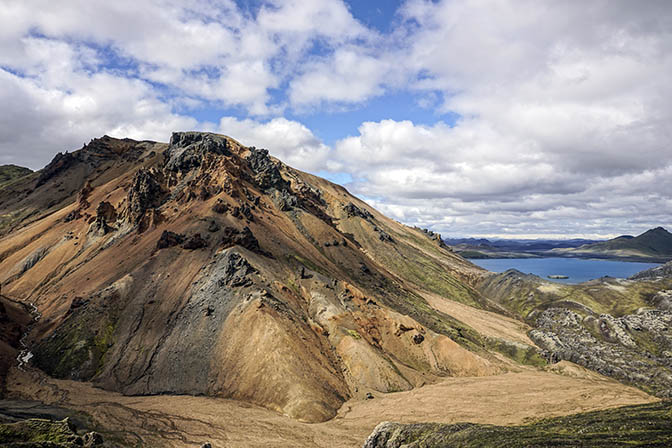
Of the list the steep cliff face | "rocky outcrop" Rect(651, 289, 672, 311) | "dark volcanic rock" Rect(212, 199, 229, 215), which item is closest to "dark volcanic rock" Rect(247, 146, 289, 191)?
the steep cliff face

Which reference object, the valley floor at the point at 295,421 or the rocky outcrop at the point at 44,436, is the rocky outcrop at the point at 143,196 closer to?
the valley floor at the point at 295,421

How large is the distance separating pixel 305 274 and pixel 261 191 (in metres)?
62.2

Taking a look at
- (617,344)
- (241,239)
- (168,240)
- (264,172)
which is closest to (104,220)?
(168,240)

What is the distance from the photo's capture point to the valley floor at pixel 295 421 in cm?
4647

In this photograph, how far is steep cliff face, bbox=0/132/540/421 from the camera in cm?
6456

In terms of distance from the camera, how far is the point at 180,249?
90688 mm

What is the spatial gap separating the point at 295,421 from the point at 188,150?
121 meters

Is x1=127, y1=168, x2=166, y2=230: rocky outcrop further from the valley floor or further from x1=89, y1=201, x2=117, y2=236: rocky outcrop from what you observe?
the valley floor

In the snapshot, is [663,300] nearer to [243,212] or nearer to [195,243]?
[243,212]

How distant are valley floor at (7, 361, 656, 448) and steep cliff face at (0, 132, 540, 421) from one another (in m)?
3.71

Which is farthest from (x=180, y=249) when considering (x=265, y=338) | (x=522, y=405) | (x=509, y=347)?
(x=509, y=347)

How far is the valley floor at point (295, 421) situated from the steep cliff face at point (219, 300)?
371 centimetres

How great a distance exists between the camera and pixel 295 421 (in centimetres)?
5394

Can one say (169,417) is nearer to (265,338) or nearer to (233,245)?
(265,338)
